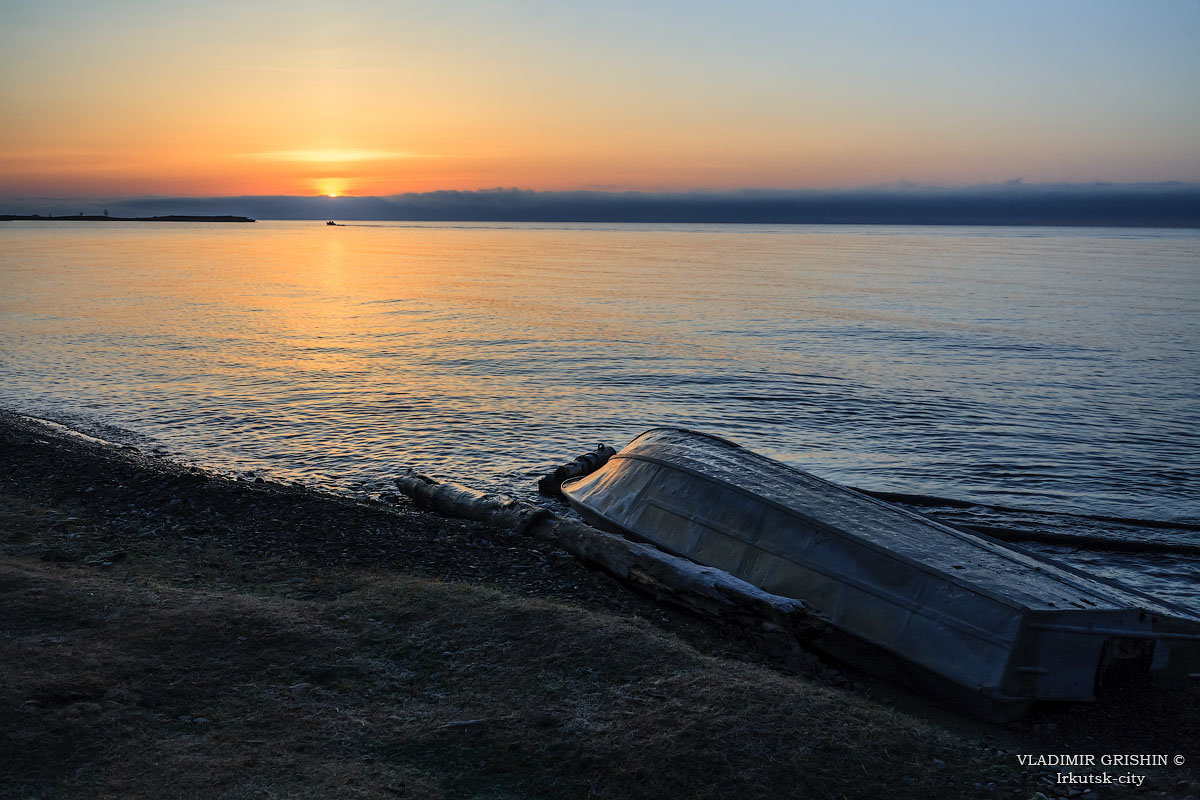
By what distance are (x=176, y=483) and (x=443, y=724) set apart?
9800 millimetres

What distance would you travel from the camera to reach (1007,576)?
927 centimetres

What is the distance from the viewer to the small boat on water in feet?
26.9

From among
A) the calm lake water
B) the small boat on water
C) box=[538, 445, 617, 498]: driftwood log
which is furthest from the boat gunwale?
the calm lake water

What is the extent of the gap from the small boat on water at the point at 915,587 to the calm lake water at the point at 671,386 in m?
4.23

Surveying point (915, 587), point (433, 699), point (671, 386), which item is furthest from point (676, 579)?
point (671, 386)

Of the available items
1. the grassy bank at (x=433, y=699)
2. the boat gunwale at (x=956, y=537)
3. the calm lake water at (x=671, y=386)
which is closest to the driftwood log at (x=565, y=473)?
the calm lake water at (x=671, y=386)

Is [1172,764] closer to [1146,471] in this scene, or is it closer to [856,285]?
[1146,471]

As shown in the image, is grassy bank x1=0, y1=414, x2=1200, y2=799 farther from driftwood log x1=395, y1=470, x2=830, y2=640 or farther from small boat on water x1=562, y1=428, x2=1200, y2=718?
small boat on water x1=562, y1=428, x2=1200, y2=718

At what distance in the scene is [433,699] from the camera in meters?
7.48

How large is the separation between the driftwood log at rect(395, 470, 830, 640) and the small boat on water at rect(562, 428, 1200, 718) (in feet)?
2.10

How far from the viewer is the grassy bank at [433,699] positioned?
6.29m

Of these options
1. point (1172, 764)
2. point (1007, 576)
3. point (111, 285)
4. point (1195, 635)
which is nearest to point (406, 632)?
point (1007, 576)

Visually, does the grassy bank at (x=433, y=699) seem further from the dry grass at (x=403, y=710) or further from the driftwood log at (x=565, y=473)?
the driftwood log at (x=565, y=473)

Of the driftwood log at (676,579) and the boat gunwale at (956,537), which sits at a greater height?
the boat gunwale at (956,537)
